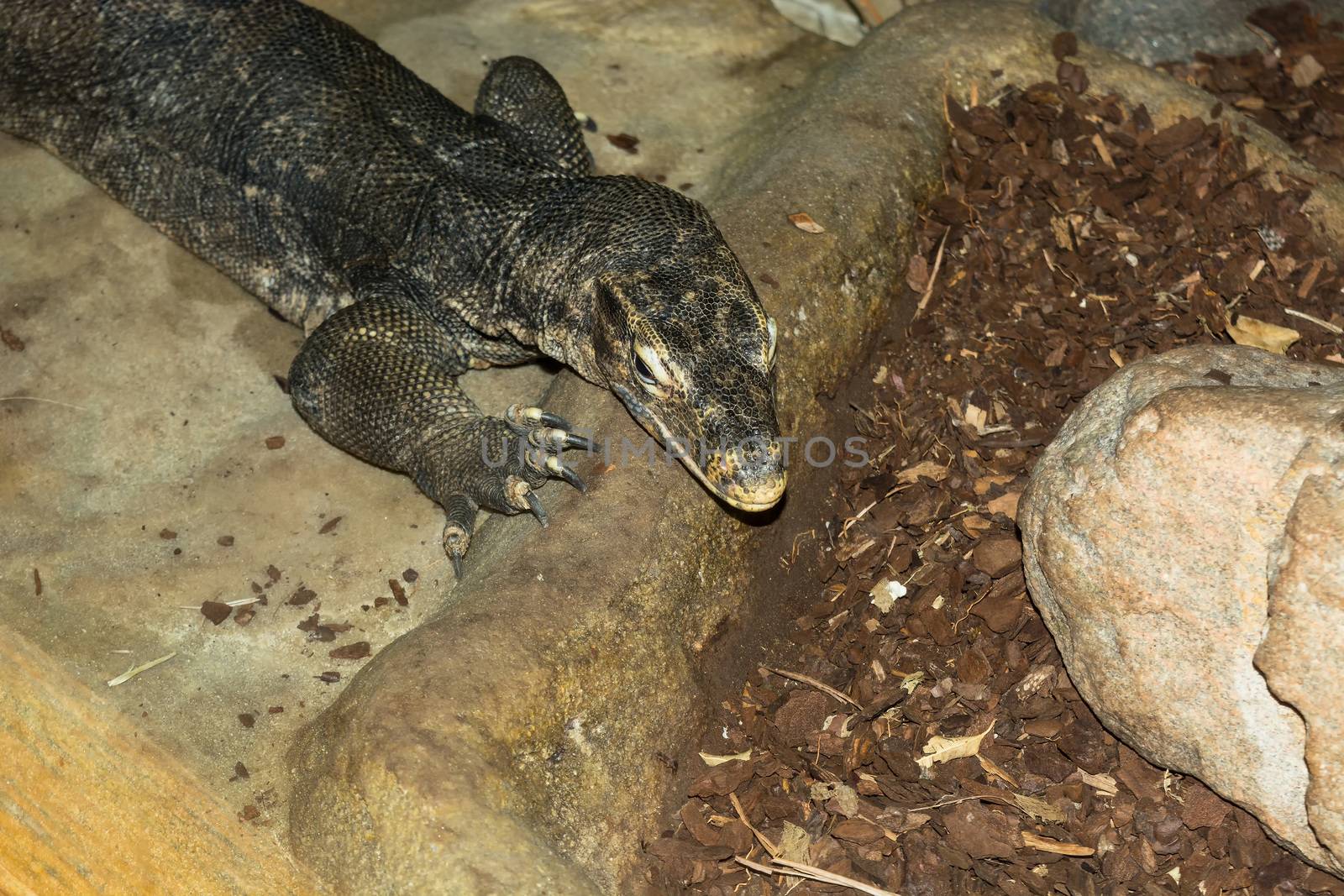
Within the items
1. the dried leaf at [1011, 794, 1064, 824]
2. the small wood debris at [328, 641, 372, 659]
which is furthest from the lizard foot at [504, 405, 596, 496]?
the dried leaf at [1011, 794, 1064, 824]

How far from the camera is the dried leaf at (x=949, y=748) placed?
Result: 3.99 meters

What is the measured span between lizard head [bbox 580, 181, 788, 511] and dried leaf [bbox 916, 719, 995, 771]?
0.94 metres

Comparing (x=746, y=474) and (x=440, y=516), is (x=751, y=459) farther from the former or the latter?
(x=440, y=516)

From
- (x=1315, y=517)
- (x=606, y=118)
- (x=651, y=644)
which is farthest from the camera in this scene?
(x=606, y=118)

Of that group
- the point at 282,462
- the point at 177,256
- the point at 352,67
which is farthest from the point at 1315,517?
the point at 177,256

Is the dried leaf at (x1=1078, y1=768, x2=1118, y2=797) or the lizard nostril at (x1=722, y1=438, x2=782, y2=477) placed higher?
the lizard nostril at (x1=722, y1=438, x2=782, y2=477)

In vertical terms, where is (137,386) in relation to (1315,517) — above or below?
below

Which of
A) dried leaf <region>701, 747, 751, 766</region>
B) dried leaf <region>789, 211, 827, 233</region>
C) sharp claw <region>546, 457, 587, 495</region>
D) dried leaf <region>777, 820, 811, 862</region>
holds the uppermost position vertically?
dried leaf <region>789, 211, 827, 233</region>

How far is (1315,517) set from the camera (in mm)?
3160

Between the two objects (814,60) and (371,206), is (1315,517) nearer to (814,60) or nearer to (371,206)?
(371,206)

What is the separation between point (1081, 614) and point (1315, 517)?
31.0 inches

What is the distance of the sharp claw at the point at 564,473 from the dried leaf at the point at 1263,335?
108 inches

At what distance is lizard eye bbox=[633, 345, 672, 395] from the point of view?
4320mm

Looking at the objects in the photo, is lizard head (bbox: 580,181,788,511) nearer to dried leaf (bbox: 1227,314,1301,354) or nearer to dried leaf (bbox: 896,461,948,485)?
dried leaf (bbox: 896,461,948,485)
